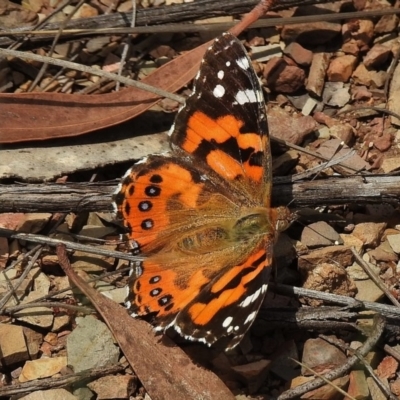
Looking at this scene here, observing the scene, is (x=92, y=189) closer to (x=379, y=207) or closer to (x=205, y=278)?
(x=205, y=278)

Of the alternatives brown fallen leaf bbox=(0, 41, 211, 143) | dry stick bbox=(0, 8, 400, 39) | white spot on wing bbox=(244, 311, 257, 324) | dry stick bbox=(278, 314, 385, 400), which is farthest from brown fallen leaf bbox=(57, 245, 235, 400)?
dry stick bbox=(0, 8, 400, 39)

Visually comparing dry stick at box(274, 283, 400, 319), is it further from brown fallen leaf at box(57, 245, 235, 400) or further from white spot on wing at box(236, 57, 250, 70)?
white spot on wing at box(236, 57, 250, 70)

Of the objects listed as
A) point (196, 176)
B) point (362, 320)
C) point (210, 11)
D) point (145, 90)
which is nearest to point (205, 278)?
point (196, 176)

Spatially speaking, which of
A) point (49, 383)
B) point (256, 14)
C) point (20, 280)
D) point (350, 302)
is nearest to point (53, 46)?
point (256, 14)

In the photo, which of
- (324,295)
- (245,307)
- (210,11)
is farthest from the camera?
(210,11)

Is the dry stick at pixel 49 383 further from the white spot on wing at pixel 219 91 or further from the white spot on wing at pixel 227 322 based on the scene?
the white spot on wing at pixel 219 91

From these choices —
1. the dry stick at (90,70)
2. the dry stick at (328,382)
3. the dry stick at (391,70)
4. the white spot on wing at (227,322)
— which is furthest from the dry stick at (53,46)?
the dry stick at (328,382)
